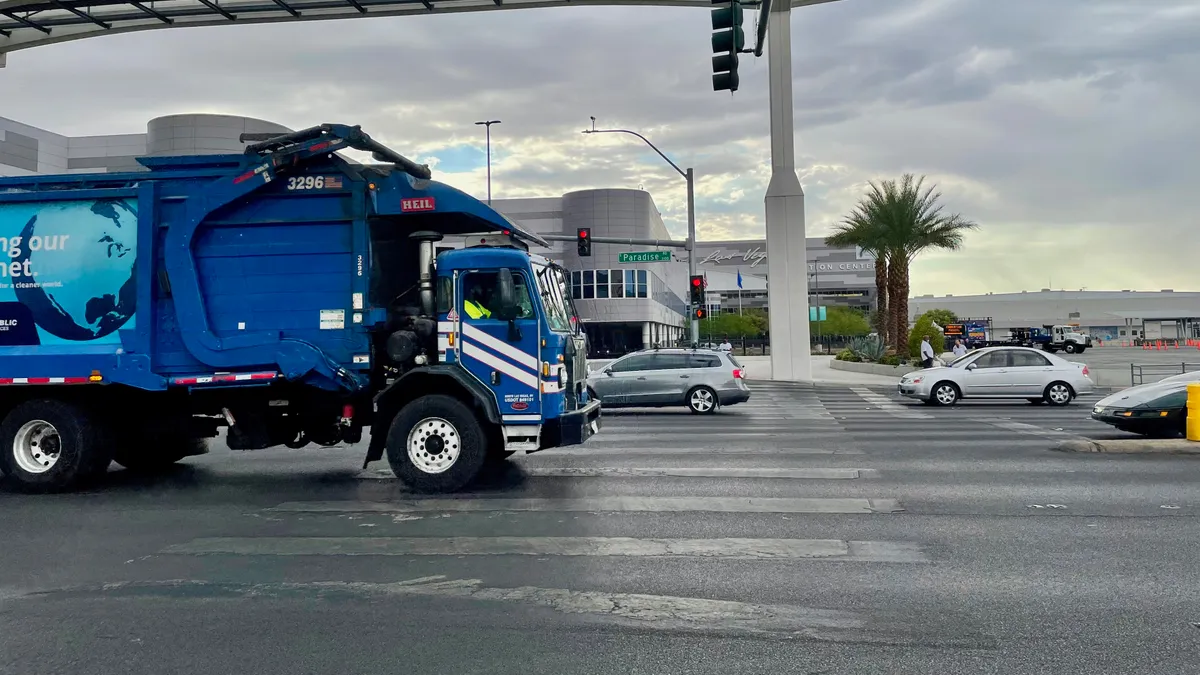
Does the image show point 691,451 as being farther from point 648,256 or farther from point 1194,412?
point 648,256

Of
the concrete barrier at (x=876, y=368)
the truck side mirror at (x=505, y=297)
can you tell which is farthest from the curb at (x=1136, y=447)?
the concrete barrier at (x=876, y=368)

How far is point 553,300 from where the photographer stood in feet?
32.5

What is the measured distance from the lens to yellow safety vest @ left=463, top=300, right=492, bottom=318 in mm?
9305

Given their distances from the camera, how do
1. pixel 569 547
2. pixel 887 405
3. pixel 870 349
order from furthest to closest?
pixel 870 349 < pixel 887 405 < pixel 569 547

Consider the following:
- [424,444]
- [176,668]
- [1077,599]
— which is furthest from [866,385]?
[176,668]

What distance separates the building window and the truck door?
182ft

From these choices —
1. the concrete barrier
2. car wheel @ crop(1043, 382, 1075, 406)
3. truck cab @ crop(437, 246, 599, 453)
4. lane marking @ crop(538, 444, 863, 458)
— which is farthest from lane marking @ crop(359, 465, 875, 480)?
the concrete barrier

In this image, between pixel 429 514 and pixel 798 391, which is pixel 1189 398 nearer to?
pixel 429 514

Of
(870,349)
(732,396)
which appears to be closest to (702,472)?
(732,396)

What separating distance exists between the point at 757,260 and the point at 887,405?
106m

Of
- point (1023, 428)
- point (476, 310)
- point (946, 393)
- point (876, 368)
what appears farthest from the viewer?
point (876, 368)

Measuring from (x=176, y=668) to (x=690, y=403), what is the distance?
1531 cm

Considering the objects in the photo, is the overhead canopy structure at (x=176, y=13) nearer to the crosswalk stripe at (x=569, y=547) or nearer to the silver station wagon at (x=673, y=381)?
the silver station wagon at (x=673, y=381)

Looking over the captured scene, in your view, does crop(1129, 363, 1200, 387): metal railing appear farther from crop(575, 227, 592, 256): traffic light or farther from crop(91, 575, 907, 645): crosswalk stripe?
crop(91, 575, 907, 645): crosswalk stripe
